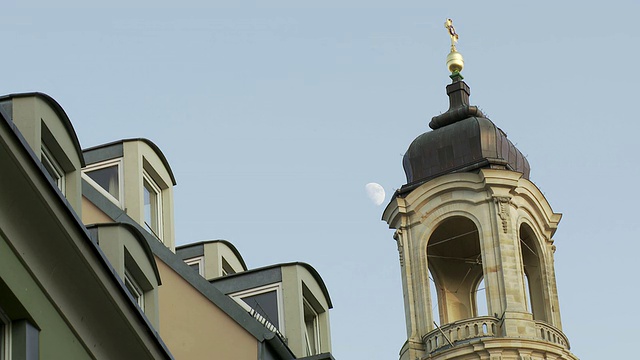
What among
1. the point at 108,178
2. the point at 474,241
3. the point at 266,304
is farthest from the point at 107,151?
the point at 474,241

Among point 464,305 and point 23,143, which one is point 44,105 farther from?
point 464,305

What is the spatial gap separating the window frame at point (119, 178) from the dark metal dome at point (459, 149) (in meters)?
26.3

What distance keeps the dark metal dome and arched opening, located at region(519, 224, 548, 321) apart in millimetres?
1734

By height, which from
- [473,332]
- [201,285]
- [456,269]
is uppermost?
[456,269]

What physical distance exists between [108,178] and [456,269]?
102ft

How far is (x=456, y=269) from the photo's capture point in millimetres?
49344

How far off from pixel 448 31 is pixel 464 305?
27.4 ft

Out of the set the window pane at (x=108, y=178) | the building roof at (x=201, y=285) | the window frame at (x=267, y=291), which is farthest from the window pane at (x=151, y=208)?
the window frame at (x=267, y=291)

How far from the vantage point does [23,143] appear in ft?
40.5

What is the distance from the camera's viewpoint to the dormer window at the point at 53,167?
14.0 meters

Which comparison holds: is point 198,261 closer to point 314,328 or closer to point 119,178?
point 314,328

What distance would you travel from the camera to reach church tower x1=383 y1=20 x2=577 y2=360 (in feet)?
140

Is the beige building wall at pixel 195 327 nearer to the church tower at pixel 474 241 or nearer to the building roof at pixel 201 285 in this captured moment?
the building roof at pixel 201 285

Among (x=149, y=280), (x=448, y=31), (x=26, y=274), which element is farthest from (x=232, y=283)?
(x=448, y=31)
